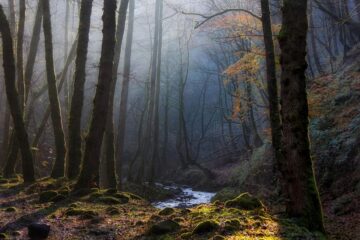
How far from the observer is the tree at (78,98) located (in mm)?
11891

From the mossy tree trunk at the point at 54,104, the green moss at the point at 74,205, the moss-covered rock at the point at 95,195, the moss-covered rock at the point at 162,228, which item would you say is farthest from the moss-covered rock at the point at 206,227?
the mossy tree trunk at the point at 54,104

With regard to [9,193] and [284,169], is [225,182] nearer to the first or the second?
[9,193]

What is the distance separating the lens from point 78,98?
1210cm

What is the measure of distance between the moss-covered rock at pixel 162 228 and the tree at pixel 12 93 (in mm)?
7184

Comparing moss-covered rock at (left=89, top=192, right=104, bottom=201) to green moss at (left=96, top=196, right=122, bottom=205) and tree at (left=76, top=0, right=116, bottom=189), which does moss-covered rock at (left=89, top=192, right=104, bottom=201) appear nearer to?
green moss at (left=96, top=196, right=122, bottom=205)

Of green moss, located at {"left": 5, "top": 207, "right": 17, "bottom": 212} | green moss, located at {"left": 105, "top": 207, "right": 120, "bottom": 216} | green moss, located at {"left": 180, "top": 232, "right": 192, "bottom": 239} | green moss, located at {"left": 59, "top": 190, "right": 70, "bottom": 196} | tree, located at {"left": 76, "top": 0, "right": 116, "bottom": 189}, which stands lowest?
green moss, located at {"left": 180, "top": 232, "right": 192, "bottom": 239}

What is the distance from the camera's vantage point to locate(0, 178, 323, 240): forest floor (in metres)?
6.09

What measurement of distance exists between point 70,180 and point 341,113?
31.1 feet

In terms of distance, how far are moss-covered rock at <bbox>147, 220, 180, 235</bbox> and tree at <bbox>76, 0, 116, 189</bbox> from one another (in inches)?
161

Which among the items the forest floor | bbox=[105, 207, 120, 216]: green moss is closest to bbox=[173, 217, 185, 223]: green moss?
the forest floor

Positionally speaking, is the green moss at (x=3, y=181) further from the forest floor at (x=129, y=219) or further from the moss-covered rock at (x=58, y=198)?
the moss-covered rock at (x=58, y=198)

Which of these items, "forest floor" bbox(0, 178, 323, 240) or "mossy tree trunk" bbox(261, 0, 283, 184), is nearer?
"forest floor" bbox(0, 178, 323, 240)

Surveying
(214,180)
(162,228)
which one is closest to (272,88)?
(162,228)

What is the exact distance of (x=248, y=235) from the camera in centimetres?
580
